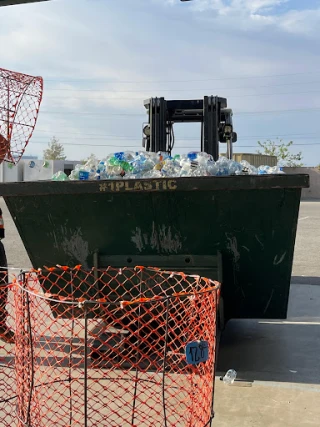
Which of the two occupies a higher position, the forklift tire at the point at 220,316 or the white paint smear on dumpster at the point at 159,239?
the white paint smear on dumpster at the point at 159,239

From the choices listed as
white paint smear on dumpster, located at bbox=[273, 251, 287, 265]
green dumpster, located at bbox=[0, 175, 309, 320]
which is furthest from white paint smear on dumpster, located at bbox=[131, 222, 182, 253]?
white paint smear on dumpster, located at bbox=[273, 251, 287, 265]

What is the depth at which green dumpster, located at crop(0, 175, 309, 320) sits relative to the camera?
400 cm

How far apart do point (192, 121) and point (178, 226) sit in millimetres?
2393

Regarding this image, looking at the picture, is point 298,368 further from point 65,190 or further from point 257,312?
point 65,190

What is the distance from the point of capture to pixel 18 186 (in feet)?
13.8

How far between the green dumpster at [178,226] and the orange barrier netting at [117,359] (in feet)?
0.74

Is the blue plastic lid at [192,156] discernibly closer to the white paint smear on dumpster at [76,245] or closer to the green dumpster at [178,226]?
the green dumpster at [178,226]

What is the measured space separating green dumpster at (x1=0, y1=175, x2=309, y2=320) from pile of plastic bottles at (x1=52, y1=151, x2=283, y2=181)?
205mm

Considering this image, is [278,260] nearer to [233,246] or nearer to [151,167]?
[233,246]

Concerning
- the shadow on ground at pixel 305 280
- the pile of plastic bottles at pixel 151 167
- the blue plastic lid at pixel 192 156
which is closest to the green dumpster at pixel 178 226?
the pile of plastic bottles at pixel 151 167

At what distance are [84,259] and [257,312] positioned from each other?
1578 mm

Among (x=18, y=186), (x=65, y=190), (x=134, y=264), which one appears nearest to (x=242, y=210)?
(x=134, y=264)

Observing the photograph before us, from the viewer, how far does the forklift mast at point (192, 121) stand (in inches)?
235

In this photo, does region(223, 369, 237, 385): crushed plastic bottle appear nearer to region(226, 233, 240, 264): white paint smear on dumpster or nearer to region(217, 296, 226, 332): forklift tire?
region(217, 296, 226, 332): forklift tire
